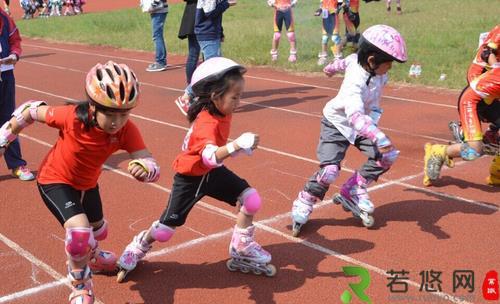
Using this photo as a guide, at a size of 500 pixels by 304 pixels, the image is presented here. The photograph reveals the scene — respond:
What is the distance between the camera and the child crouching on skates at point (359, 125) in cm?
459

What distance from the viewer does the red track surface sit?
4.06 metres

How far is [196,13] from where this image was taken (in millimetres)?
8984

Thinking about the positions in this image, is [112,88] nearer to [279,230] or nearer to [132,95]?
[132,95]

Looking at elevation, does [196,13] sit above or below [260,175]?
above

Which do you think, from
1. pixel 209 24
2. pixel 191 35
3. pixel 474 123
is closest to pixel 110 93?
pixel 474 123

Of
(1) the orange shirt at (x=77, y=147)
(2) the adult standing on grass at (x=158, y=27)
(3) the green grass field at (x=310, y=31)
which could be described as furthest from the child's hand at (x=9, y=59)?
(3) the green grass field at (x=310, y=31)

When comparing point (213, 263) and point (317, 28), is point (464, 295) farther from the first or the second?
point (317, 28)

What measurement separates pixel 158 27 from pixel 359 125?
9.75 metres

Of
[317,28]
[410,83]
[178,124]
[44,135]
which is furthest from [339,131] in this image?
[317,28]

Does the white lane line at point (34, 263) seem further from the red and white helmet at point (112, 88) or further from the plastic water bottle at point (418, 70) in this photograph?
the plastic water bottle at point (418, 70)

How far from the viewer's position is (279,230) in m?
5.01

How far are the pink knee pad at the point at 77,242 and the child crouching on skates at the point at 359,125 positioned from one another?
1.93 metres

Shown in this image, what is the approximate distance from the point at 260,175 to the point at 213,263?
83.1 inches

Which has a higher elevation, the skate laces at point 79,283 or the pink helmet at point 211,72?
the pink helmet at point 211,72
